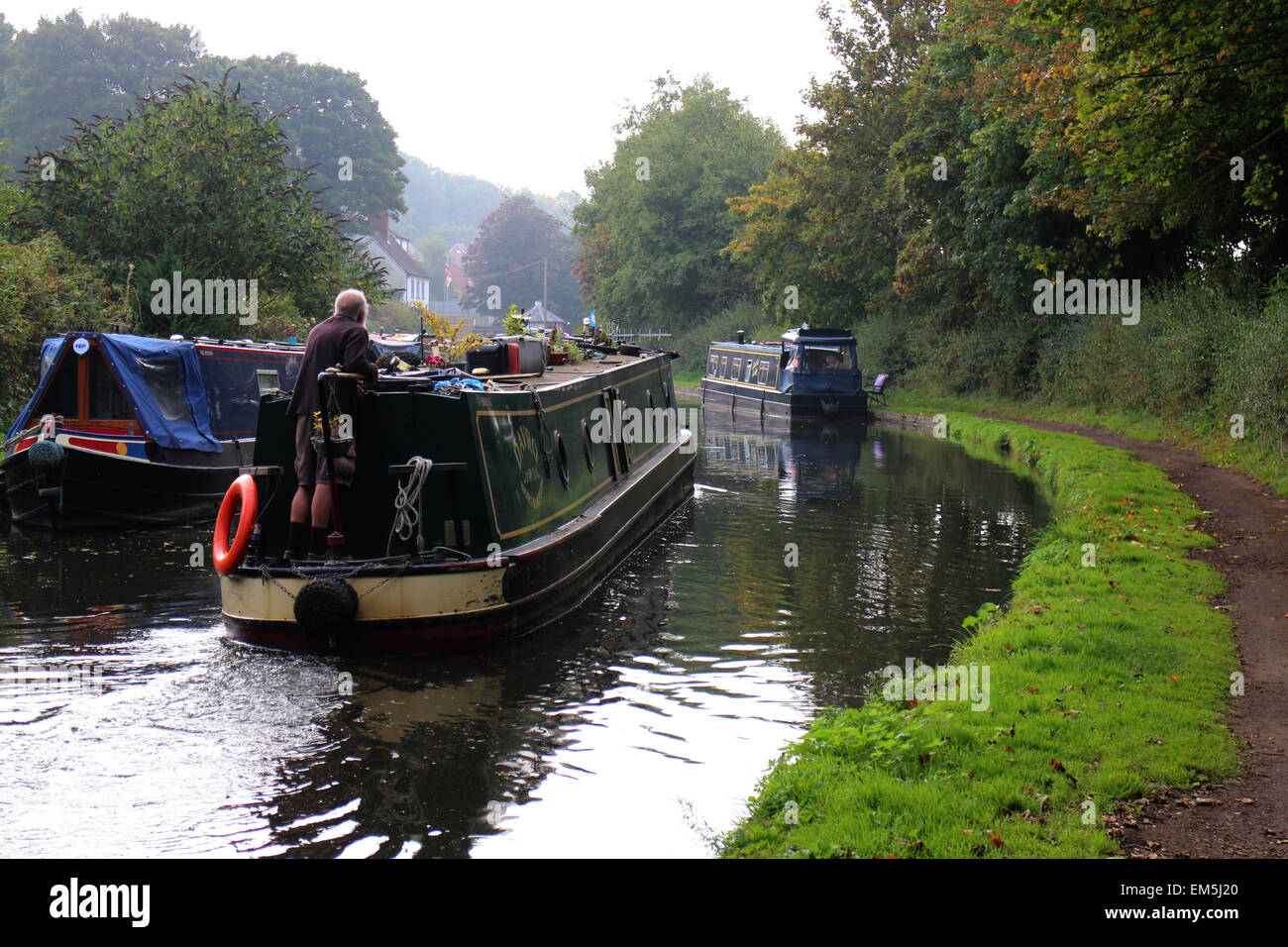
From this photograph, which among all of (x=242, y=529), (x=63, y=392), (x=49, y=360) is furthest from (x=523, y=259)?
(x=242, y=529)

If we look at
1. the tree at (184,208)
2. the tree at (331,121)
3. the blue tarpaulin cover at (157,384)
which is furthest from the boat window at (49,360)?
the tree at (331,121)

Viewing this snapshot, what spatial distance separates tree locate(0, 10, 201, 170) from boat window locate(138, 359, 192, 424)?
44.0 metres

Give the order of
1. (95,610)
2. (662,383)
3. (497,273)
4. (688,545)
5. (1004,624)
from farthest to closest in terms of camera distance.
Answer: (497,273) < (662,383) < (688,545) < (95,610) < (1004,624)

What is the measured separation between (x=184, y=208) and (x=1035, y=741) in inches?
736

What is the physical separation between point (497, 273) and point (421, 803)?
88755mm

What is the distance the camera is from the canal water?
454cm

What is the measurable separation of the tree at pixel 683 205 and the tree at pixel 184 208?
2565cm

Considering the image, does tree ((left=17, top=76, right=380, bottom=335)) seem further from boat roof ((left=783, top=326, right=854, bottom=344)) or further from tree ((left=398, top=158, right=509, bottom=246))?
tree ((left=398, top=158, right=509, bottom=246))

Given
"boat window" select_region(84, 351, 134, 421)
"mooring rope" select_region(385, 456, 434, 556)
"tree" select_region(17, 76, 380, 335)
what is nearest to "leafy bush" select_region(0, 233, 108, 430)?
"tree" select_region(17, 76, 380, 335)

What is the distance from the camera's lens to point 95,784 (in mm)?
4906

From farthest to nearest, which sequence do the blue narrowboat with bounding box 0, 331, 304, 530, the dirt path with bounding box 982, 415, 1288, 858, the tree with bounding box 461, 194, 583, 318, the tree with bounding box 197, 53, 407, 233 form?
the tree with bounding box 461, 194, 583, 318 → the tree with bounding box 197, 53, 407, 233 → the blue narrowboat with bounding box 0, 331, 304, 530 → the dirt path with bounding box 982, 415, 1288, 858

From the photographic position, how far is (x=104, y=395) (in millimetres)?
12414
